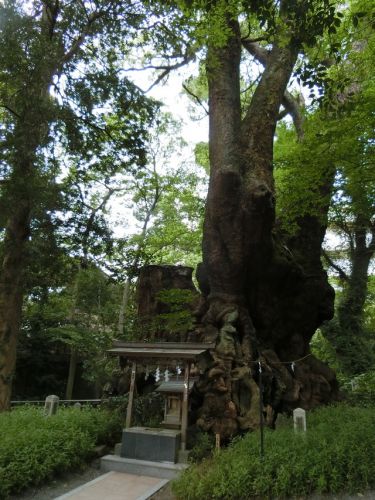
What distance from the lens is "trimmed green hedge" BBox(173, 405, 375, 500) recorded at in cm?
529

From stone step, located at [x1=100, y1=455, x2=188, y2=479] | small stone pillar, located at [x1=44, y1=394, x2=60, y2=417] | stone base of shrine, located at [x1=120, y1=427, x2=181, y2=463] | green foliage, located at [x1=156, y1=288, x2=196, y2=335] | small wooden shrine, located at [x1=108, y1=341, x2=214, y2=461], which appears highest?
green foliage, located at [x1=156, y1=288, x2=196, y2=335]

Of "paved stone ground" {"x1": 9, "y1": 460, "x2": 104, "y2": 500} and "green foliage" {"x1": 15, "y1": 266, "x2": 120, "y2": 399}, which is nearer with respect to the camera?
"paved stone ground" {"x1": 9, "y1": 460, "x2": 104, "y2": 500}

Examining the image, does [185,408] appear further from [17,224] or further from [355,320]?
[355,320]

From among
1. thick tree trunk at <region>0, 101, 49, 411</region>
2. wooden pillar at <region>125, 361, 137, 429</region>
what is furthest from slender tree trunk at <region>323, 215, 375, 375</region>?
thick tree trunk at <region>0, 101, 49, 411</region>

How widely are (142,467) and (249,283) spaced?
5.11 metres

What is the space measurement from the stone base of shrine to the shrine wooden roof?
4.81 feet

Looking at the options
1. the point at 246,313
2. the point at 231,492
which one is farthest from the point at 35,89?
the point at 231,492

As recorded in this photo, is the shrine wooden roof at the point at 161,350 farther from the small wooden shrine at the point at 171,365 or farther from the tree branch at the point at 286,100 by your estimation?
the tree branch at the point at 286,100

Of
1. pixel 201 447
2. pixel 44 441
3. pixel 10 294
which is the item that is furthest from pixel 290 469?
pixel 10 294

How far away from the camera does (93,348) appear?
1662 centimetres

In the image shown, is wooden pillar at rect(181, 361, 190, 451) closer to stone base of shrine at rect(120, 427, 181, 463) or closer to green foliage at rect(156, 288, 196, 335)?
stone base of shrine at rect(120, 427, 181, 463)

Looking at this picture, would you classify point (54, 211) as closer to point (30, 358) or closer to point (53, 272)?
point (53, 272)

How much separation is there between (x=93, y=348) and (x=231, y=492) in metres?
12.2

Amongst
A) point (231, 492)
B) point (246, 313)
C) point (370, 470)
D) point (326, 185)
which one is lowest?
point (231, 492)
